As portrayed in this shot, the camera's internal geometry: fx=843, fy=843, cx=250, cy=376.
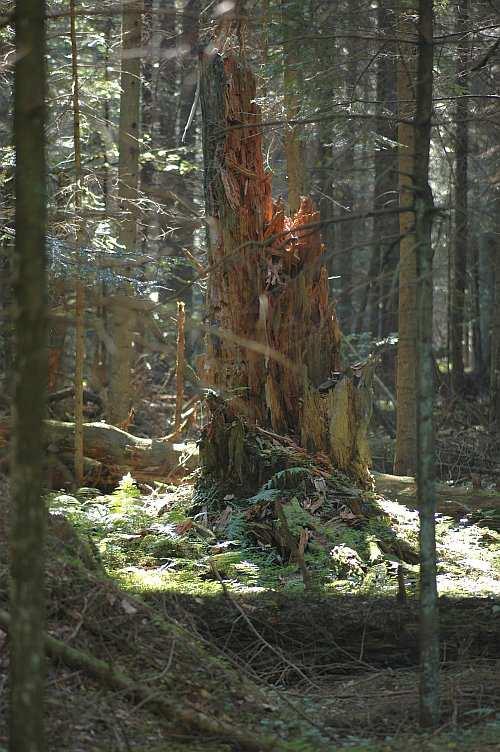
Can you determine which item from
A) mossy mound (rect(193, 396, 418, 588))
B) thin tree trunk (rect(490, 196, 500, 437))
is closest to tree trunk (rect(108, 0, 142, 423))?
mossy mound (rect(193, 396, 418, 588))

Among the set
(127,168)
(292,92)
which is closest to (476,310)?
(127,168)

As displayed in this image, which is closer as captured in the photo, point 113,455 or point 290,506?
point 290,506

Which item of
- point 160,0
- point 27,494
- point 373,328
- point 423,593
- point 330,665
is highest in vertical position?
point 160,0

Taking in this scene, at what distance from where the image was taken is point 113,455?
43.1ft

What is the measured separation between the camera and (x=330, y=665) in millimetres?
6539

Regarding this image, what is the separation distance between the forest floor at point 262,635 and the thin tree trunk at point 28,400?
102 cm

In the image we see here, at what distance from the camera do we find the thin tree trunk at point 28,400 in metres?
3.67

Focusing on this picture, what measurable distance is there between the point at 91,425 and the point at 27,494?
9797mm

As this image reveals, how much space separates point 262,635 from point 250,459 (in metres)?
4.02

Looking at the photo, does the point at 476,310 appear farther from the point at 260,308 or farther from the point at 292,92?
the point at 292,92

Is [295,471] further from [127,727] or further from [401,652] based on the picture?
[127,727]

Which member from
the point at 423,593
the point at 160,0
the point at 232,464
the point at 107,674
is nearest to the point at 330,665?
the point at 423,593

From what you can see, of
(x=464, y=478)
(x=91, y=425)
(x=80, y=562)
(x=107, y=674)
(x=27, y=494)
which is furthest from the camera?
(x=464, y=478)

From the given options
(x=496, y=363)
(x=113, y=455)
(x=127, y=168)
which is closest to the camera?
(x=113, y=455)
